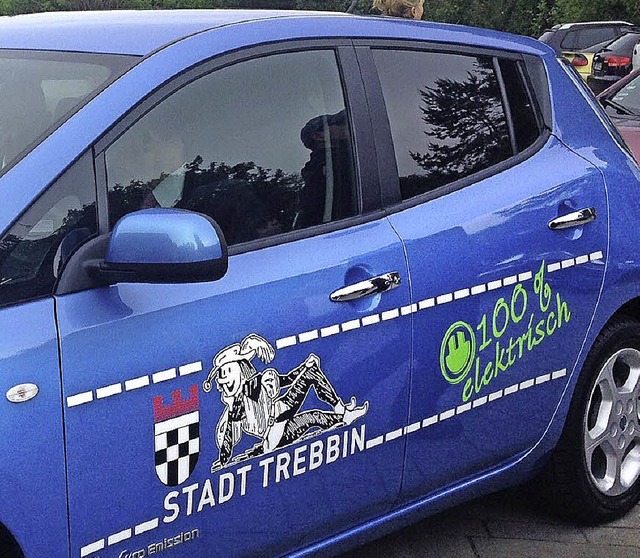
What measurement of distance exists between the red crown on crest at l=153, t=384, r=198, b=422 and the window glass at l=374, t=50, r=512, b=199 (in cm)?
91

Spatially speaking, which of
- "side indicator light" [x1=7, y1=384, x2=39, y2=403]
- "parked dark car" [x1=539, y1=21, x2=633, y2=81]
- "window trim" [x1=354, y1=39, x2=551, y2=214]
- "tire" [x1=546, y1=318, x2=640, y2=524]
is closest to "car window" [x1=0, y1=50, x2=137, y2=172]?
"side indicator light" [x1=7, y1=384, x2=39, y2=403]

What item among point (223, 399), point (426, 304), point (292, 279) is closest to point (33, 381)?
point (223, 399)

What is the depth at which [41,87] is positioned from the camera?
2.45m

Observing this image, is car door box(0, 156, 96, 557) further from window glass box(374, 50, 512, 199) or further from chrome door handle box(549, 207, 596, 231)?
chrome door handle box(549, 207, 596, 231)

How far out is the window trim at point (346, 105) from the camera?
237 cm

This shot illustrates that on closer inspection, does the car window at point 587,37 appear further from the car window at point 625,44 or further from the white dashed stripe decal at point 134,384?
the white dashed stripe decal at point 134,384

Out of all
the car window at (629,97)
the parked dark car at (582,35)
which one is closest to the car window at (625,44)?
the parked dark car at (582,35)

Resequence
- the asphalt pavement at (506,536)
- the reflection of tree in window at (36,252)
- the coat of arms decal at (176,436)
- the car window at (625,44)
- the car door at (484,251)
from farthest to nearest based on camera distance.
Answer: the car window at (625,44)
the asphalt pavement at (506,536)
the car door at (484,251)
the coat of arms decal at (176,436)
the reflection of tree in window at (36,252)

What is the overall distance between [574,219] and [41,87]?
63.4 inches

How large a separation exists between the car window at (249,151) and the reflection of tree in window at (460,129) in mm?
286

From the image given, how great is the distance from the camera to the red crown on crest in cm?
217

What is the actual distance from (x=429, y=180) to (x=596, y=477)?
1.29m

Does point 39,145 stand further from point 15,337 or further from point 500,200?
point 500,200

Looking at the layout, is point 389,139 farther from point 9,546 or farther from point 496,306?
point 9,546
